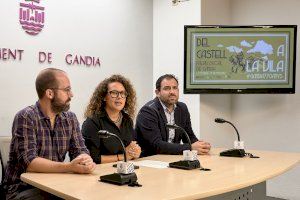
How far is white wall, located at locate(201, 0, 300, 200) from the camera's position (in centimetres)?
451

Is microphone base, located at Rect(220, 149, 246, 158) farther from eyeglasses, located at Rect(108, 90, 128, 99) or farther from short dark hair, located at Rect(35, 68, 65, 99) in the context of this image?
short dark hair, located at Rect(35, 68, 65, 99)

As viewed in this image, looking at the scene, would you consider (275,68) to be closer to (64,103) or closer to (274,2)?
(274,2)

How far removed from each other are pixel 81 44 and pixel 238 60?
1750mm

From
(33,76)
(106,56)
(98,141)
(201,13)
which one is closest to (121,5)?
(106,56)

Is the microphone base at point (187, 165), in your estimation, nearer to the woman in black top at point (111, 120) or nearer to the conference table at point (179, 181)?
the conference table at point (179, 181)

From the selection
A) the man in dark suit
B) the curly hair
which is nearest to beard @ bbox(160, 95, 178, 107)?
the man in dark suit

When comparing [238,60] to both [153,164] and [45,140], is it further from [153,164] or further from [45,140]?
[45,140]

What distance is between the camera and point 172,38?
4844mm

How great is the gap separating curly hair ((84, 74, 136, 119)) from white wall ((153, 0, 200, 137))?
158 cm

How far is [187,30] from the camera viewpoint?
4.32m

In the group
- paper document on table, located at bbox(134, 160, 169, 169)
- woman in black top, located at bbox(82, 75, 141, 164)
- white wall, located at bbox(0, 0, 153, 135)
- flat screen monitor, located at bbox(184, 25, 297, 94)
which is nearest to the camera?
paper document on table, located at bbox(134, 160, 169, 169)

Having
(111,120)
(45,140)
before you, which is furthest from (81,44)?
(45,140)

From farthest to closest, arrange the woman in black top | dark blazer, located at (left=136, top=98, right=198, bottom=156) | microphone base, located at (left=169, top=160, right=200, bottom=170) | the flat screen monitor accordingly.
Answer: the flat screen monitor, dark blazer, located at (left=136, top=98, right=198, bottom=156), the woman in black top, microphone base, located at (left=169, top=160, right=200, bottom=170)

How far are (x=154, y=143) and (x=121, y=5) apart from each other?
206 cm
